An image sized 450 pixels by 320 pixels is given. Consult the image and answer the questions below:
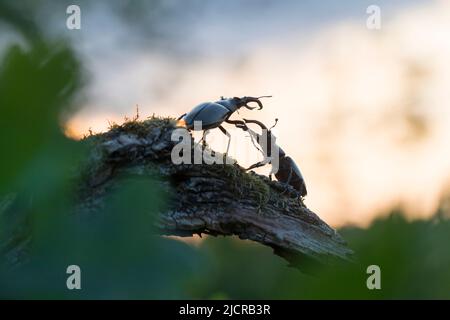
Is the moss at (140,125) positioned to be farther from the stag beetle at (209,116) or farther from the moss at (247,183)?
the moss at (247,183)

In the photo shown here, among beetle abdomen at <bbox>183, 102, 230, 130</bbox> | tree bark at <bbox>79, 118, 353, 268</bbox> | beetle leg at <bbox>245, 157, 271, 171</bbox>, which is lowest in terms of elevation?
tree bark at <bbox>79, 118, 353, 268</bbox>

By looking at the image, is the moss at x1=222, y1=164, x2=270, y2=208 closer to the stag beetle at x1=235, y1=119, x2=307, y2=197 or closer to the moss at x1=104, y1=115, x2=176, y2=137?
the stag beetle at x1=235, y1=119, x2=307, y2=197

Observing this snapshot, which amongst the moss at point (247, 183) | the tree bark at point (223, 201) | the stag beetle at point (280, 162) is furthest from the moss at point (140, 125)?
the stag beetle at point (280, 162)

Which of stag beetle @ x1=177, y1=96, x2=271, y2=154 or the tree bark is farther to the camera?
stag beetle @ x1=177, y1=96, x2=271, y2=154

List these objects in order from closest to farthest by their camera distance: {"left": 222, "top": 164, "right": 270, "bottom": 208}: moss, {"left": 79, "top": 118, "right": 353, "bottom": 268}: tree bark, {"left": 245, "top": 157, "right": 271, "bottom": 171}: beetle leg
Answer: {"left": 79, "top": 118, "right": 353, "bottom": 268}: tree bark, {"left": 222, "top": 164, "right": 270, "bottom": 208}: moss, {"left": 245, "top": 157, "right": 271, "bottom": 171}: beetle leg

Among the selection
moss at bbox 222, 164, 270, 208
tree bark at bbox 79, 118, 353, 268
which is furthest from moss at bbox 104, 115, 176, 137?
moss at bbox 222, 164, 270, 208
